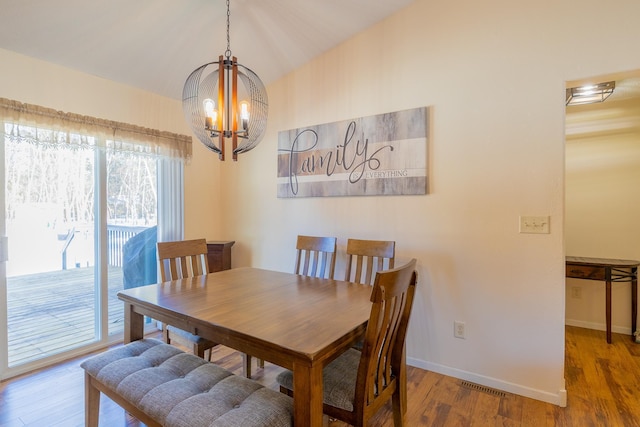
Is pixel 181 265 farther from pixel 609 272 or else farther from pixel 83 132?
pixel 609 272

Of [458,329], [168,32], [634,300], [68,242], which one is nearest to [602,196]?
[634,300]

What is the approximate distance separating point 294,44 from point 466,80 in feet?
4.97

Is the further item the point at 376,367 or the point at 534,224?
the point at 534,224

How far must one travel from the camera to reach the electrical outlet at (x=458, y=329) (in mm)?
2284

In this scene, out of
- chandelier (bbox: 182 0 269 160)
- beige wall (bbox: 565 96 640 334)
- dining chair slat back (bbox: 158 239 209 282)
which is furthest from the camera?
beige wall (bbox: 565 96 640 334)

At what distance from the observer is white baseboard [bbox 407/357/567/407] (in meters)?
1.96

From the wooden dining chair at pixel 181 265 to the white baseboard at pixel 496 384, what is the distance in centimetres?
164

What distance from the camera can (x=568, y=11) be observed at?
193cm

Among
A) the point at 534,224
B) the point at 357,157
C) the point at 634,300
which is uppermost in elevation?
the point at 357,157

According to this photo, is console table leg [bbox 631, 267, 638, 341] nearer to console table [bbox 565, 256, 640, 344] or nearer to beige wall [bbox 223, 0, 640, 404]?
console table [bbox 565, 256, 640, 344]

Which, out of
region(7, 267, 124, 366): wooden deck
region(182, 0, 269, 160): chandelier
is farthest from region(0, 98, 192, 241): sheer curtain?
region(182, 0, 269, 160): chandelier

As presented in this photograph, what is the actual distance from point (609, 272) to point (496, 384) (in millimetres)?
1590

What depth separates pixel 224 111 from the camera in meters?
1.75

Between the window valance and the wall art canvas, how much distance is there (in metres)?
1.16
